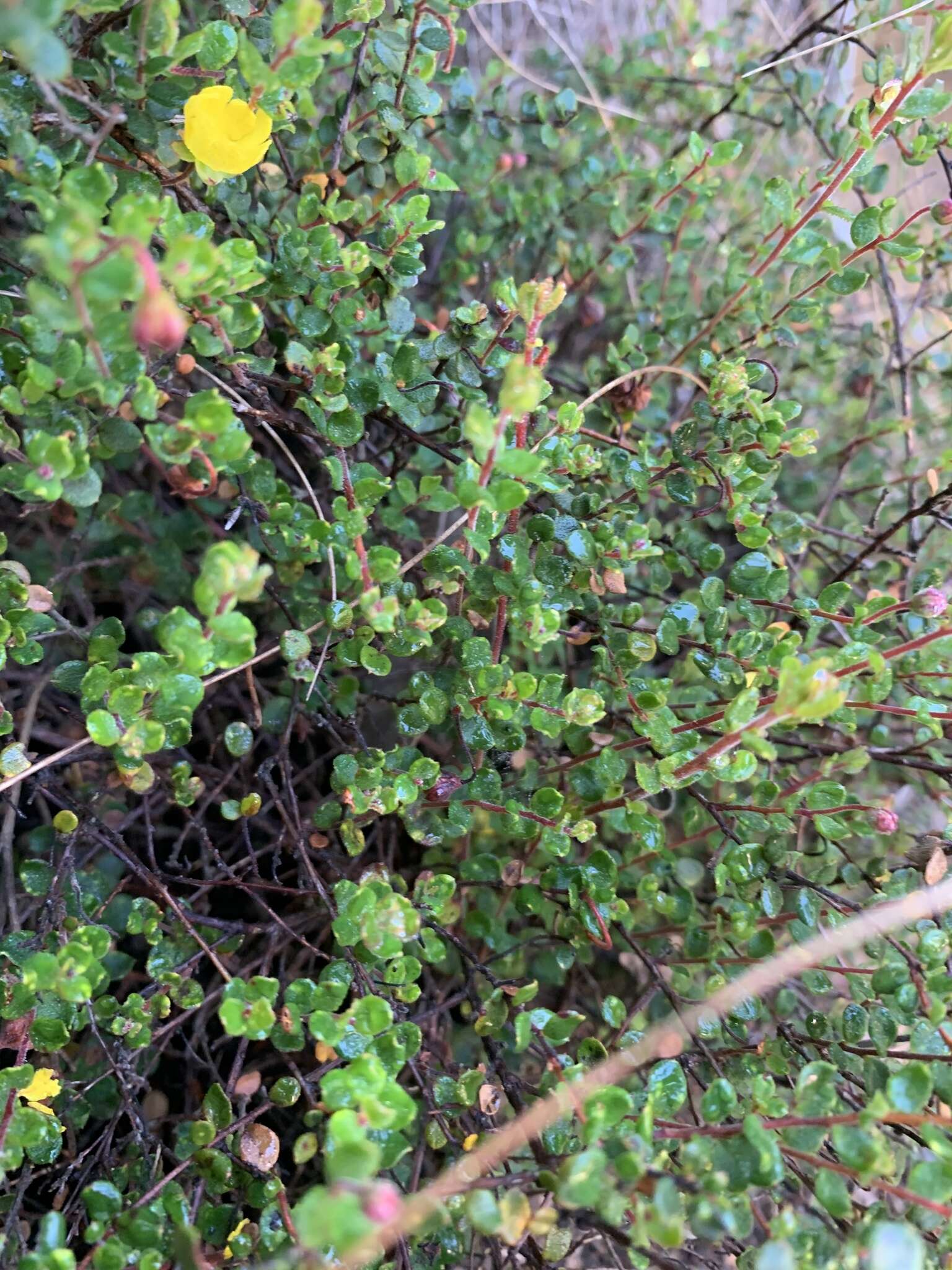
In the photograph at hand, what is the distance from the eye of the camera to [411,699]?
0.91m

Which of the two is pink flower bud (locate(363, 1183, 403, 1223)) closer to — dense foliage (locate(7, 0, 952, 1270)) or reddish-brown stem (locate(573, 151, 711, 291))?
dense foliage (locate(7, 0, 952, 1270))

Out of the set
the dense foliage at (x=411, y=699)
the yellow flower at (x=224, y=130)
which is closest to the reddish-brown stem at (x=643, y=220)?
the dense foliage at (x=411, y=699)

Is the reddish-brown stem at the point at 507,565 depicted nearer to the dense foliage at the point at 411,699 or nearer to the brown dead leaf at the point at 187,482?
the dense foliage at the point at 411,699

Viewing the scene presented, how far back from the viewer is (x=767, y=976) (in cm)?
63

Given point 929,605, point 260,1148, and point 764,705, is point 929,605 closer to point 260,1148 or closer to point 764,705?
point 764,705

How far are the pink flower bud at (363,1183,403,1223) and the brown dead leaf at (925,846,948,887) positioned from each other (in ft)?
1.82

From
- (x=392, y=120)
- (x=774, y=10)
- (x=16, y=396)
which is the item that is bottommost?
(x=16, y=396)

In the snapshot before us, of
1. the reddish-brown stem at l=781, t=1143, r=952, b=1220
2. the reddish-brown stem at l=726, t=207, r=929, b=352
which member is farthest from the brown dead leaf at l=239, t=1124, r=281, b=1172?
the reddish-brown stem at l=726, t=207, r=929, b=352

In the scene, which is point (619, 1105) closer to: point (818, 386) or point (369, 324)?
point (369, 324)

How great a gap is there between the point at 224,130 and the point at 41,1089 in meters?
0.76

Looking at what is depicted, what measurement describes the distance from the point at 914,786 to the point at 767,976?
0.63 meters

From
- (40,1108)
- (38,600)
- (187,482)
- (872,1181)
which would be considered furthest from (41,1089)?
(872,1181)

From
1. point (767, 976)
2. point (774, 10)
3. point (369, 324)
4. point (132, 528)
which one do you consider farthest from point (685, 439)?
point (774, 10)

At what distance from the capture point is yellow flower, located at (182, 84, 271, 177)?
68cm
